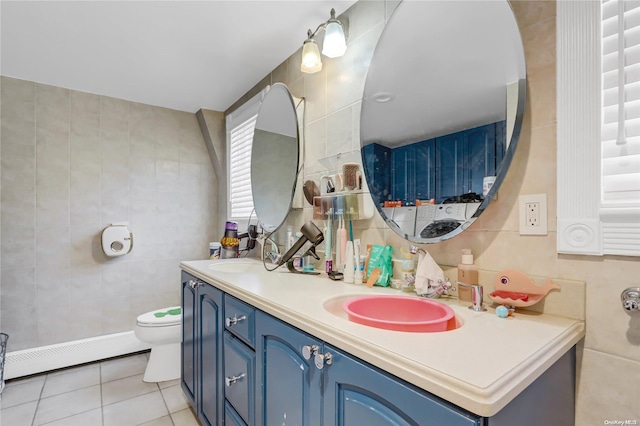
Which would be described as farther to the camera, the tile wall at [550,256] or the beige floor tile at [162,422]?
the beige floor tile at [162,422]

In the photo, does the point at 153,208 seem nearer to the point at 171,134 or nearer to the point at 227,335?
the point at 171,134

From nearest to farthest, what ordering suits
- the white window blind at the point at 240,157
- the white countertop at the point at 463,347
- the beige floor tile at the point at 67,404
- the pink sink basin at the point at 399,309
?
1. the white countertop at the point at 463,347
2. the pink sink basin at the point at 399,309
3. the beige floor tile at the point at 67,404
4. the white window blind at the point at 240,157

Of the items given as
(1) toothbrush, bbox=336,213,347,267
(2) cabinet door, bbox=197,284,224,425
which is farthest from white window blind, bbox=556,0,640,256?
(2) cabinet door, bbox=197,284,224,425

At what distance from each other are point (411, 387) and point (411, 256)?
2.33 feet

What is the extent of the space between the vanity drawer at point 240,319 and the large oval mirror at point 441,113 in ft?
2.32

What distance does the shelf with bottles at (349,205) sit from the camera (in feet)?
4.94

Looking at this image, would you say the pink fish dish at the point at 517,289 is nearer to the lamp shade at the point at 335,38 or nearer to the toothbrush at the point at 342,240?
the toothbrush at the point at 342,240

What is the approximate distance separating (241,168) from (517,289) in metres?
2.39

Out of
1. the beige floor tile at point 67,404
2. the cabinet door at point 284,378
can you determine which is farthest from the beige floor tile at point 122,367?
the cabinet door at point 284,378

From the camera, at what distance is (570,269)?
90 centimetres

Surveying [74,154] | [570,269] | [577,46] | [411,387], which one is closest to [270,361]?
[411,387]

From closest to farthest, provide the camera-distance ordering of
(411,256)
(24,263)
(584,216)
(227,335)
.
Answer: (584,216) → (411,256) → (227,335) → (24,263)

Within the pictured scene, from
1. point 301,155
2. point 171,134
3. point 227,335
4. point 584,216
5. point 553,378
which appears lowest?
point 227,335

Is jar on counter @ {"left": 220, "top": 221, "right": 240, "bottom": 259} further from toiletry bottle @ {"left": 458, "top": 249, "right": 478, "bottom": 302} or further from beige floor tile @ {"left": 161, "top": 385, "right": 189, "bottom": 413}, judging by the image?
toiletry bottle @ {"left": 458, "top": 249, "right": 478, "bottom": 302}
